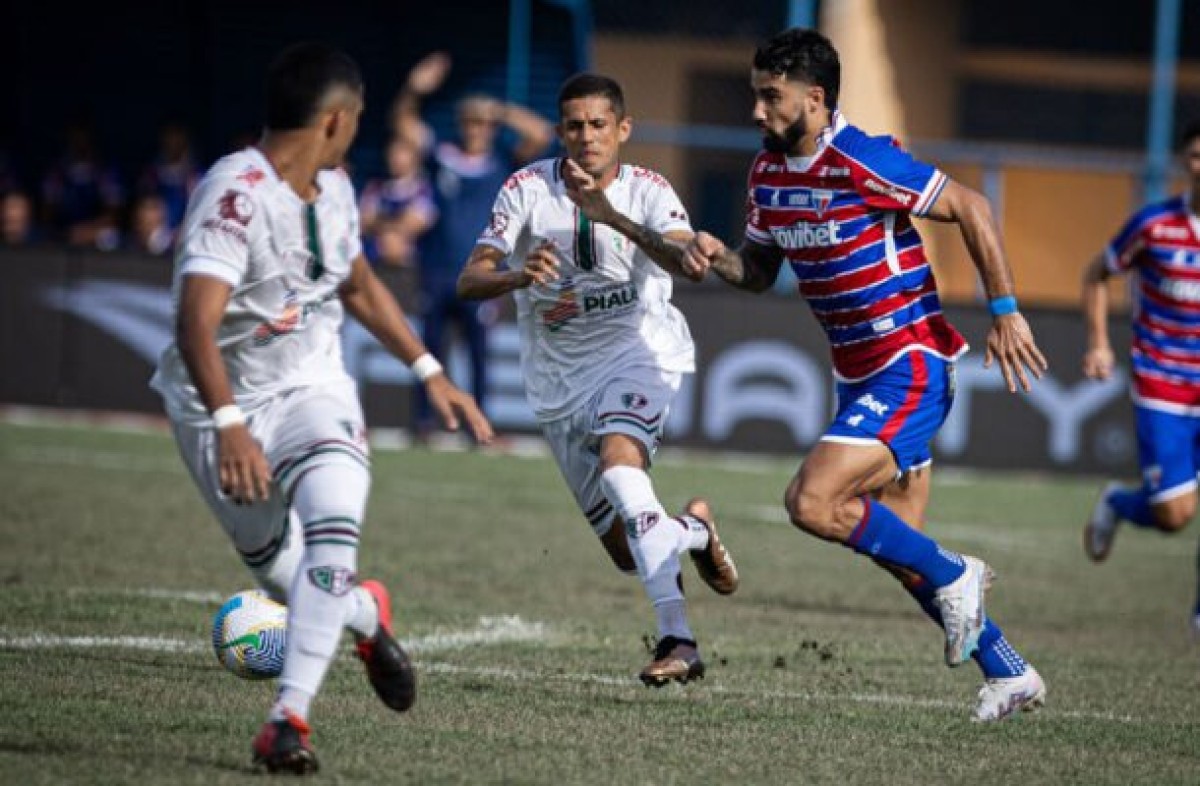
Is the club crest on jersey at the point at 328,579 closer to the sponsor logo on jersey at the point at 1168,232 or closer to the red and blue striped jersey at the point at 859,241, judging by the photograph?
the red and blue striped jersey at the point at 859,241

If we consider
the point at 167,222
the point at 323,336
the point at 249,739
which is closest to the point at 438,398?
the point at 323,336

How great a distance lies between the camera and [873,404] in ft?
24.7

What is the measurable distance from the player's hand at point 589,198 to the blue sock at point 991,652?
5.57 feet

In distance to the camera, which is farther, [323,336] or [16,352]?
[16,352]

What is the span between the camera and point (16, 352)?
59.2 ft

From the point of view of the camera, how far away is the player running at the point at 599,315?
26.0 ft

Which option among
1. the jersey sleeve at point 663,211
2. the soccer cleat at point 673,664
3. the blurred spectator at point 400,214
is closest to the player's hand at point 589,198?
the jersey sleeve at point 663,211

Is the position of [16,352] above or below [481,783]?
below

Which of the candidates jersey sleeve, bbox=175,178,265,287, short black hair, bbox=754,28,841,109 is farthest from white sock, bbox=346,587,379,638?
short black hair, bbox=754,28,841,109

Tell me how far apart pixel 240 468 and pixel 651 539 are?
2275mm

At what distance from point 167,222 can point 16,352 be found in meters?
2.92

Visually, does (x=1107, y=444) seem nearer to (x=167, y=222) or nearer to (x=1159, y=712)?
(x=167, y=222)

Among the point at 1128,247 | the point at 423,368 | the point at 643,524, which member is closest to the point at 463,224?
the point at 1128,247

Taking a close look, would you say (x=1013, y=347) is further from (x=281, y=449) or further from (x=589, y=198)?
(x=281, y=449)
